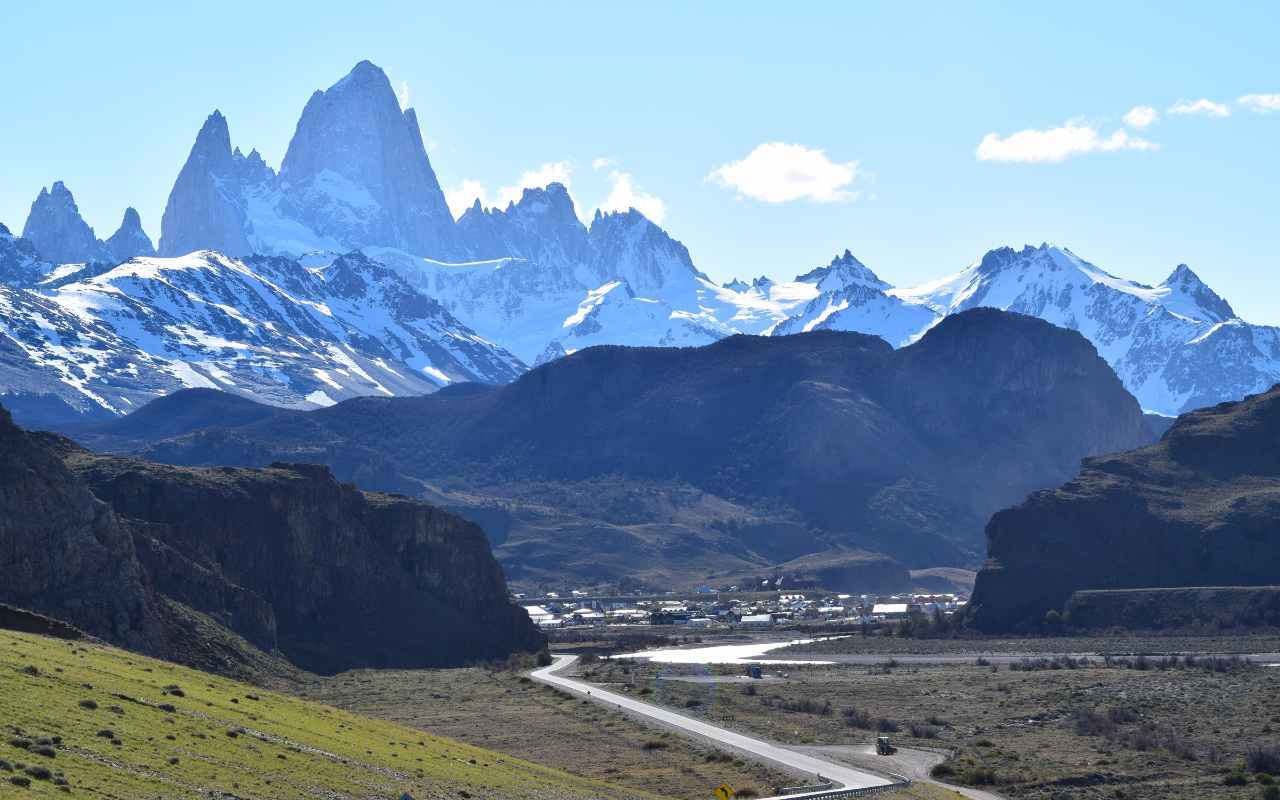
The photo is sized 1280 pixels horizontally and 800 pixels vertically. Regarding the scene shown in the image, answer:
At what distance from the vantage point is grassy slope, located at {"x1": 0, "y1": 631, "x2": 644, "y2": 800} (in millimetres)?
60219

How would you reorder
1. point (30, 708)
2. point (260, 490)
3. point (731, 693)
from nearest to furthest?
point (30, 708)
point (731, 693)
point (260, 490)

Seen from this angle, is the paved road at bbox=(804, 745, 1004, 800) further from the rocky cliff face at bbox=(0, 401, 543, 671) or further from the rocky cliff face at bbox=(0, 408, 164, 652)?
the rocky cliff face at bbox=(0, 408, 164, 652)

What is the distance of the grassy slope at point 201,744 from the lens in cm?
6022

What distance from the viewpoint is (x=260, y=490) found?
196 m

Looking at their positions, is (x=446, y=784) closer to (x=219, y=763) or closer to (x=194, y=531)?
(x=219, y=763)

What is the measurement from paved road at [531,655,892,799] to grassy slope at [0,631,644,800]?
1545 centimetres

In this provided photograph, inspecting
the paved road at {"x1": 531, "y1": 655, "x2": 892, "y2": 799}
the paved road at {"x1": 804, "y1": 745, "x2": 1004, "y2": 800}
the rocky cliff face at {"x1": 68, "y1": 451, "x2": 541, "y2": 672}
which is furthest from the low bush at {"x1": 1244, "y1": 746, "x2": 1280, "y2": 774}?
the rocky cliff face at {"x1": 68, "y1": 451, "x2": 541, "y2": 672}

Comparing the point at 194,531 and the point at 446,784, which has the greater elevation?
the point at 194,531

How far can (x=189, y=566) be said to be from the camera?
15675 cm

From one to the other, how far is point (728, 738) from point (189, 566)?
57.2 meters

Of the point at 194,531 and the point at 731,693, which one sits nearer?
the point at 731,693

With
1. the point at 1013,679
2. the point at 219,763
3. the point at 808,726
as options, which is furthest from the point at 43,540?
the point at 1013,679

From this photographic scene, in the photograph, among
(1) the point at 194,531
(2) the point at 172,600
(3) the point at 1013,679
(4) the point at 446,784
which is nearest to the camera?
(4) the point at 446,784

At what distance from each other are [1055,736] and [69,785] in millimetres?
86899
